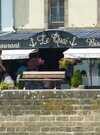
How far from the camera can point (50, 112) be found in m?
18.2

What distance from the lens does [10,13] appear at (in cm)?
2831

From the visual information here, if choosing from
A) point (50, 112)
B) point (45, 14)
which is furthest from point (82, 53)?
point (45, 14)

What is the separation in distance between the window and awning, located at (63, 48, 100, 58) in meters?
6.37

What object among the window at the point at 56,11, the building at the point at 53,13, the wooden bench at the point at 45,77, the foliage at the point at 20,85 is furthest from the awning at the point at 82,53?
the window at the point at 56,11

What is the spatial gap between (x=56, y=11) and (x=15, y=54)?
5775 mm

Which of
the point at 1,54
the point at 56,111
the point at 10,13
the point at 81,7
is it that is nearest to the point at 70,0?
the point at 81,7

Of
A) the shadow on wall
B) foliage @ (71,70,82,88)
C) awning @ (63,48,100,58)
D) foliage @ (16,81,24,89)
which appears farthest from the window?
foliage @ (16,81,24,89)

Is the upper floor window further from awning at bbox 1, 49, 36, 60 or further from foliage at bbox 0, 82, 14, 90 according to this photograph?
foliage at bbox 0, 82, 14, 90

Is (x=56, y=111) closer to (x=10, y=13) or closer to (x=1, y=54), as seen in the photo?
(x=1, y=54)

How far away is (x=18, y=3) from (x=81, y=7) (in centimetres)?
270

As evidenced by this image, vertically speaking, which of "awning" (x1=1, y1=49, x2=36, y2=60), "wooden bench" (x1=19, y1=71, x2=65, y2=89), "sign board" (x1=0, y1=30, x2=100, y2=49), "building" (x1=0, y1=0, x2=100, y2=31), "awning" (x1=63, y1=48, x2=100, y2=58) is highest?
"building" (x1=0, y1=0, x2=100, y2=31)

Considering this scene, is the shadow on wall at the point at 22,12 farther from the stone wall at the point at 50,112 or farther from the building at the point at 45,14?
the stone wall at the point at 50,112

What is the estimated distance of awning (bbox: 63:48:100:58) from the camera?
22.0 m

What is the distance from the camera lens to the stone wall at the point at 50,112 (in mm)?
17969
